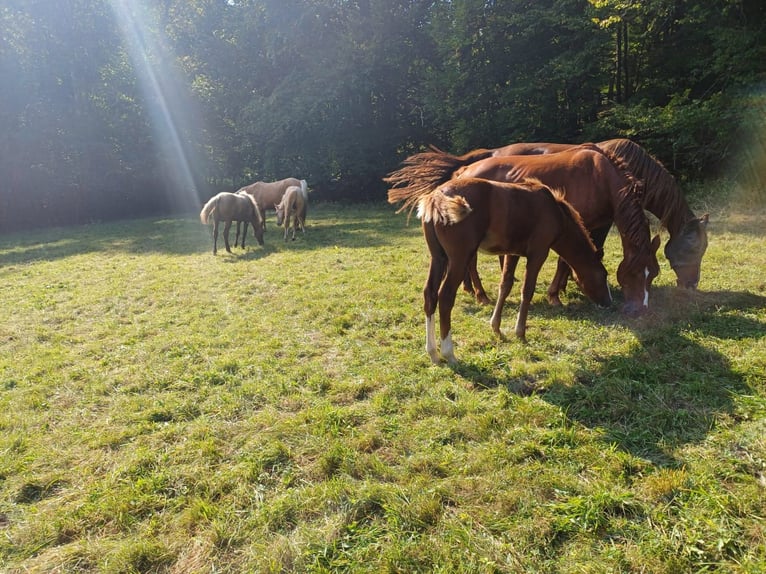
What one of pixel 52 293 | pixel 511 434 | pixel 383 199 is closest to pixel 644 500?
pixel 511 434

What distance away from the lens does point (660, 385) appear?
3.12 meters

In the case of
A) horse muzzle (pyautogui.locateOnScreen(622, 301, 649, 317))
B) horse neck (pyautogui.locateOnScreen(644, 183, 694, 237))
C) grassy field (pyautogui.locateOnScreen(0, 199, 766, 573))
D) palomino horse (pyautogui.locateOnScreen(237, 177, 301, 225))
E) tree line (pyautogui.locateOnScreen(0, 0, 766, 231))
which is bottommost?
grassy field (pyautogui.locateOnScreen(0, 199, 766, 573))

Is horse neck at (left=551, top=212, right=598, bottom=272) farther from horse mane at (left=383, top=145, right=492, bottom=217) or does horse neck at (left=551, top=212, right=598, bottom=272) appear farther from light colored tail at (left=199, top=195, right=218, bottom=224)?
light colored tail at (left=199, top=195, right=218, bottom=224)

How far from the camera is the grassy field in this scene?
1964mm

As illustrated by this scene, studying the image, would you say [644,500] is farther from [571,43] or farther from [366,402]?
[571,43]

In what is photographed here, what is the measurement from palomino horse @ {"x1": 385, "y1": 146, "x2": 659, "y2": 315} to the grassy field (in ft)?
1.55

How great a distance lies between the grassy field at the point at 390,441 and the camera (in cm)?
196

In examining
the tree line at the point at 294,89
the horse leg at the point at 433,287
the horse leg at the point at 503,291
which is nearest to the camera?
the horse leg at the point at 433,287

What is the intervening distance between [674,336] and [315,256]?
702cm

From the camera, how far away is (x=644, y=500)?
6.84ft

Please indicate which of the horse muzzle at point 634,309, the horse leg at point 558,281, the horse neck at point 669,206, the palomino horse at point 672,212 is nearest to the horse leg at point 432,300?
the horse leg at point 558,281

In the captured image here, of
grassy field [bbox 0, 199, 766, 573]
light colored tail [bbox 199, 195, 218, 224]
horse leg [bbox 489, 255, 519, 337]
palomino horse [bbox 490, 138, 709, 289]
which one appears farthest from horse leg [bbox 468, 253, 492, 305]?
light colored tail [bbox 199, 195, 218, 224]

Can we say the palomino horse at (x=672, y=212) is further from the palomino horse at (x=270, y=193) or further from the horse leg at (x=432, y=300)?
the palomino horse at (x=270, y=193)

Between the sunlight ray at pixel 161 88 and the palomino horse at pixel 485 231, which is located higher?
the sunlight ray at pixel 161 88
